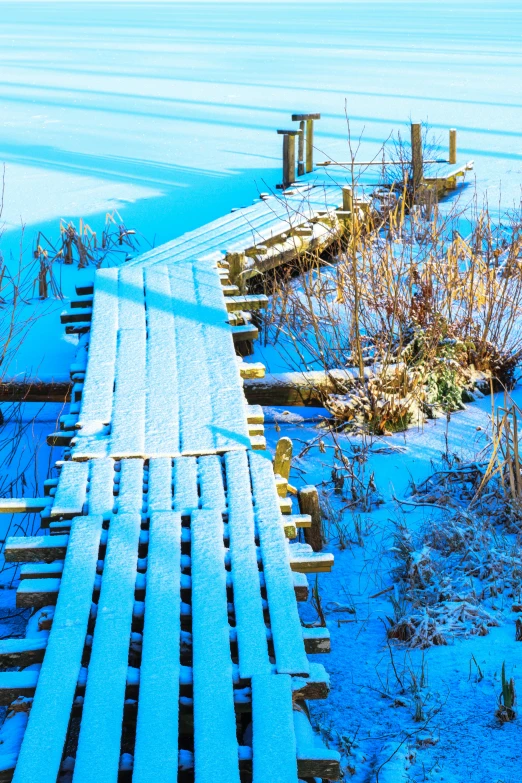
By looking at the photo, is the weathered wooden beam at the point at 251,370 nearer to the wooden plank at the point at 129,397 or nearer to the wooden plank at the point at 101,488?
the wooden plank at the point at 129,397

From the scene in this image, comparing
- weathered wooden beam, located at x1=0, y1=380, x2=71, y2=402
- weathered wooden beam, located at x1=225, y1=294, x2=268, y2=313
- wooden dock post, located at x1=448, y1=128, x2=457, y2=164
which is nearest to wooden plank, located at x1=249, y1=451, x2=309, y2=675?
weathered wooden beam, located at x1=225, y1=294, x2=268, y2=313

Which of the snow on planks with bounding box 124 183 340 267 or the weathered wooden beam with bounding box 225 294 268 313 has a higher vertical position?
the snow on planks with bounding box 124 183 340 267

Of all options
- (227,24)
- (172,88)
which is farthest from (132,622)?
(227,24)

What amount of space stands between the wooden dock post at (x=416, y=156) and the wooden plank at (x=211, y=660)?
7917mm

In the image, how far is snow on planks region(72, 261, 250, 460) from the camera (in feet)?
12.3

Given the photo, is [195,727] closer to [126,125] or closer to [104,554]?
[104,554]

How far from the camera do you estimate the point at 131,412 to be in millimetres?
3973

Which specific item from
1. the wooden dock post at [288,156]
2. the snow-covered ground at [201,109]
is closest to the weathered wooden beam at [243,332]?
the snow-covered ground at [201,109]

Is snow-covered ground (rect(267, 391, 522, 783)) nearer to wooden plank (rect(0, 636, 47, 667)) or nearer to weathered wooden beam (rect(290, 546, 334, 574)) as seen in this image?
weathered wooden beam (rect(290, 546, 334, 574))

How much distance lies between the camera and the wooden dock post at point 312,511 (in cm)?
375

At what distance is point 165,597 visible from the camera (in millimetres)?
2750

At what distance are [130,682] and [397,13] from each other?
59478mm

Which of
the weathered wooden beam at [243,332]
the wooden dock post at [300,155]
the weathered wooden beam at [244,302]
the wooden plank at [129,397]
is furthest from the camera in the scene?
the wooden dock post at [300,155]

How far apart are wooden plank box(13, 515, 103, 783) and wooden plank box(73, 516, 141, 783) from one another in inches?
1.8
